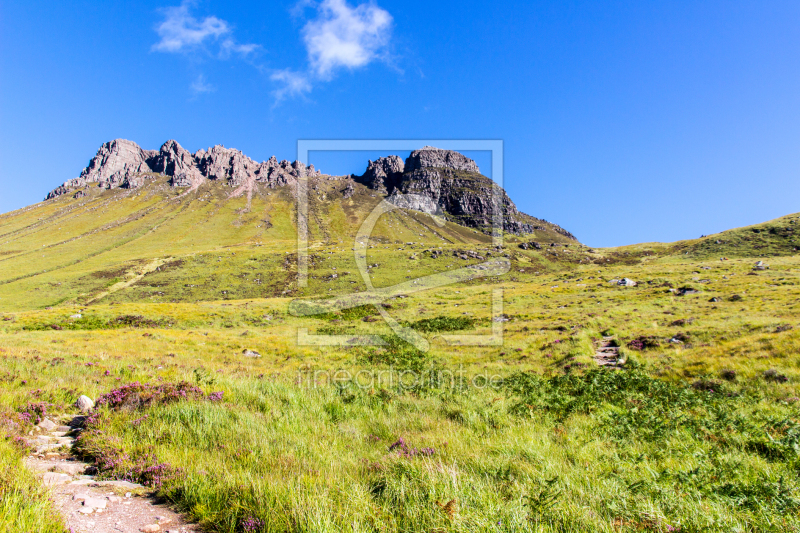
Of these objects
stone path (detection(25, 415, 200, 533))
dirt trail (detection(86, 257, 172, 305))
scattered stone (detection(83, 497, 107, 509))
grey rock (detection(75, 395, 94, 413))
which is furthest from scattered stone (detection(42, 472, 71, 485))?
dirt trail (detection(86, 257, 172, 305))

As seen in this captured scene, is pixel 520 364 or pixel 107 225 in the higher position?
pixel 107 225

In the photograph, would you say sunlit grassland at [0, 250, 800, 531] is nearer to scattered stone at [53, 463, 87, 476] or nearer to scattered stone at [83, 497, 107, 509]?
scattered stone at [53, 463, 87, 476]

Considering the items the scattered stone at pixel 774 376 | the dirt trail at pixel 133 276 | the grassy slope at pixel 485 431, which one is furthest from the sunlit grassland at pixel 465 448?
the dirt trail at pixel 133 276

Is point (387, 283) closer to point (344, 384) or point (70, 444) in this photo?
point (344, 384)

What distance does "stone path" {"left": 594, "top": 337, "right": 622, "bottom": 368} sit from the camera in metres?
15.9

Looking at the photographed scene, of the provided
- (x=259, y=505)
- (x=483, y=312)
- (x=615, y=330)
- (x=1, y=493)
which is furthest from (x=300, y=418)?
(x=483, y=312)

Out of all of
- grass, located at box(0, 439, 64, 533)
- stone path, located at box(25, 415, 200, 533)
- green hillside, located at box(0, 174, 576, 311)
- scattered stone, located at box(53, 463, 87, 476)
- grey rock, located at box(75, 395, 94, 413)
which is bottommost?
grey rock, located at box(75, 395, 94, 413)

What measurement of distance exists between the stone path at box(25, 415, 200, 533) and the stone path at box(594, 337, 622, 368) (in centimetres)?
1674

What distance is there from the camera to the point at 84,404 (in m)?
7.67

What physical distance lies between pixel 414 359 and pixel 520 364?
226 inches

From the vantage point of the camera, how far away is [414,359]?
19234 millimetres

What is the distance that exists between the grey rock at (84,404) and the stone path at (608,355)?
59.3 feet

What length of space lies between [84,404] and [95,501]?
5.34 meters

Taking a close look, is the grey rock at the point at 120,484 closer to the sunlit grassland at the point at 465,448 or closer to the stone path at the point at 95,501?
the stone path at the point at 95,501
